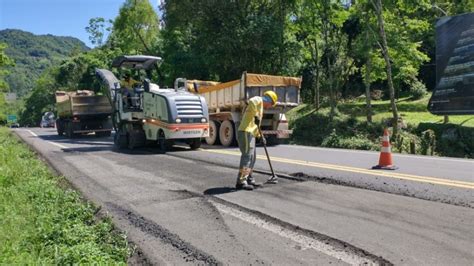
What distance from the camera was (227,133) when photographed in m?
17.9

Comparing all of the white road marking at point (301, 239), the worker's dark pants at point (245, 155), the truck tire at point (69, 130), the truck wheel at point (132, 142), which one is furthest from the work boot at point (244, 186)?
the truck tire at point (69, 130)

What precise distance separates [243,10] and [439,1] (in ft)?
55.7

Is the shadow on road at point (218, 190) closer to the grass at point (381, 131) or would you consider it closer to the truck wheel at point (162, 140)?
the truck wheel at point (162, 140)

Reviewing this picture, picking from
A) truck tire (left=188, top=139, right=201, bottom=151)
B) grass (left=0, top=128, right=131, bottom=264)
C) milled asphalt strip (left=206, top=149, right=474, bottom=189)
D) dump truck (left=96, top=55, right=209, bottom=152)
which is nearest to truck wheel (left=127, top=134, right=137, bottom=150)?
dump truck (left=96, top=55, right=209, bottom=152)

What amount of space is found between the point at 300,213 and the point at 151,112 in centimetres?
1049

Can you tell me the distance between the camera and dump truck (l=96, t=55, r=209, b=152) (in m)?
15.2

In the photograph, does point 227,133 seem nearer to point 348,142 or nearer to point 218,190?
point 348,142

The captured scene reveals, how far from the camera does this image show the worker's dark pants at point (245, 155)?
8273mm

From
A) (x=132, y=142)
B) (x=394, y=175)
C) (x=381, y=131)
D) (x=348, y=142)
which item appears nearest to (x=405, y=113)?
(x=381, y=131)

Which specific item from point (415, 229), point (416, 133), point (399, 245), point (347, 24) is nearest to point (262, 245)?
point (399, 245)

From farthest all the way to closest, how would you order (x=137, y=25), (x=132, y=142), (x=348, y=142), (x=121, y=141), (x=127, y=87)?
(x=137, y=25) → (x=348, y=142) → (x=127, y=87) → (x=121, y=141) → (x=132, y=142)

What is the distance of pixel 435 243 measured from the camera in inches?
193

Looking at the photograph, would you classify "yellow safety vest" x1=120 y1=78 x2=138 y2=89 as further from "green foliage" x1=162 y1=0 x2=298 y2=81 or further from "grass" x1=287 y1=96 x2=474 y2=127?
"grass" x1=287 y1=96 x2=474 y2=127

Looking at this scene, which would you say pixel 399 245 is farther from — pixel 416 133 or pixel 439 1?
pixel 439 1
